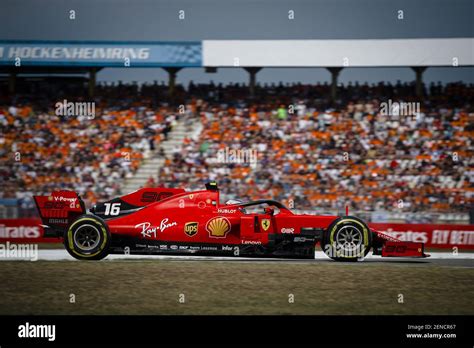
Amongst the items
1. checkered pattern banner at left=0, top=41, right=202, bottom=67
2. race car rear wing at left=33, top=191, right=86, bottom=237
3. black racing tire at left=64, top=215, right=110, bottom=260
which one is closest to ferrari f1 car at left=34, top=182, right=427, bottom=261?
black racing tire at left=64, top=215, right=110, bottom=260

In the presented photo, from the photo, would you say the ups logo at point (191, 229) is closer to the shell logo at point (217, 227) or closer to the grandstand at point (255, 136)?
the shell logo at point (217, 227)

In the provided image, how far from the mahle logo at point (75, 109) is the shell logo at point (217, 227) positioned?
1476 cm

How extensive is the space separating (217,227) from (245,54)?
614 inches

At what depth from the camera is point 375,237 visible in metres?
14.1

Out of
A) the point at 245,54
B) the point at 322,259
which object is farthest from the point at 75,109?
the point at 322,259

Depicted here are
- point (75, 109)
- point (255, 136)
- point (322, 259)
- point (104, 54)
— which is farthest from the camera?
point (104, 54)

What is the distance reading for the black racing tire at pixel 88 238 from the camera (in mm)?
13526

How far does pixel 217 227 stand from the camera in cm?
1357

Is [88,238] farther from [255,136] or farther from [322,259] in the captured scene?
[255,136]

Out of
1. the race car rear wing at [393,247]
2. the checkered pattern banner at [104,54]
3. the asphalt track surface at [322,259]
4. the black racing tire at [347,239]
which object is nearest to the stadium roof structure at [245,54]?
the checkered pattern banner at [104,54]
